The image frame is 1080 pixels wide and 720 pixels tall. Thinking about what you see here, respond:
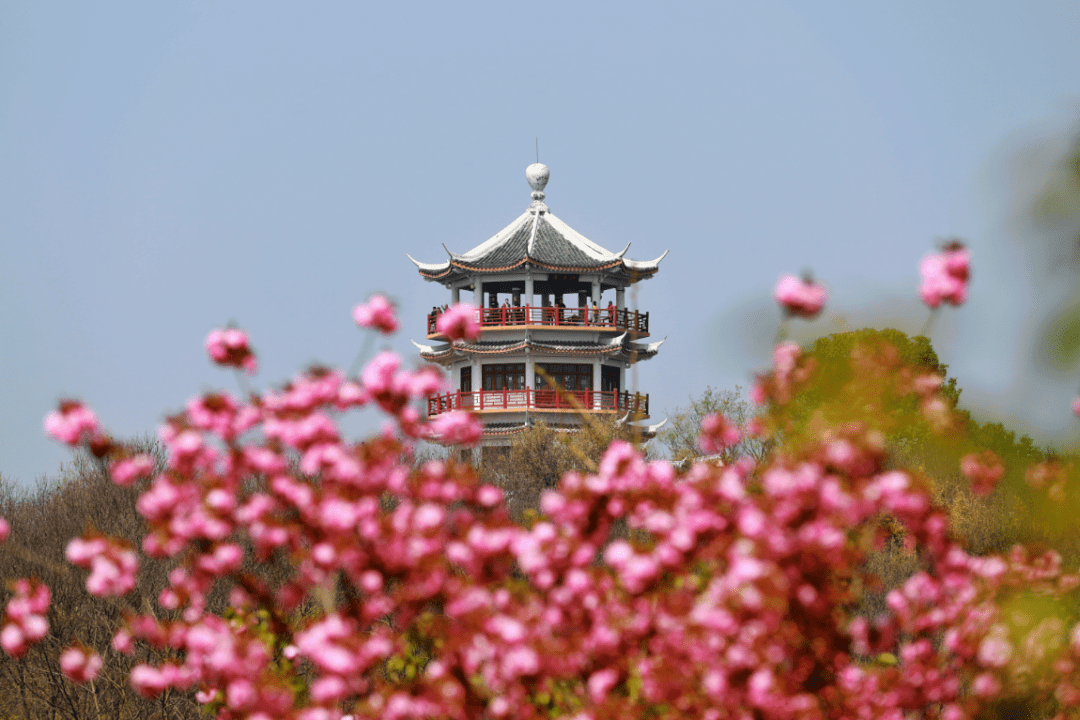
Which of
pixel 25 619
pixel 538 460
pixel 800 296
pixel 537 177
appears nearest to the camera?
pixel 800 296

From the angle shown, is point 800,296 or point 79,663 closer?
point 800,296

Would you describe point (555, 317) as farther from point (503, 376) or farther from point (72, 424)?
point (72, 424)

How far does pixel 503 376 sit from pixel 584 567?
38.7 meters

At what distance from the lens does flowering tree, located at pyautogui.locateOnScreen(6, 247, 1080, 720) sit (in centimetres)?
507

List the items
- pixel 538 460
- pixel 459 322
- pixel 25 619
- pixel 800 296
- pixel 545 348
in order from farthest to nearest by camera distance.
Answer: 1. pixel 545 348
2. pixel 538 460
3. pixel 459 322
4. pixel 25 619
5. pixel 800 296

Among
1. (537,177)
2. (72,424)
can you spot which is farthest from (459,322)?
(537,177)

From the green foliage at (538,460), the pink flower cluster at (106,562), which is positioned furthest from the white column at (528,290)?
the pink flower cluster at (106,562)

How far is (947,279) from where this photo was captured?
5.68m

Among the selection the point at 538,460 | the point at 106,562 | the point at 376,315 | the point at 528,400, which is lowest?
the point at 106,562

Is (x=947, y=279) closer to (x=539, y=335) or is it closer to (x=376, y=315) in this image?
(x=376, y=315)

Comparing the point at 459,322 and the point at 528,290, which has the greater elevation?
the point at 528,290

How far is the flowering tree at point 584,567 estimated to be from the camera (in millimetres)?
5066

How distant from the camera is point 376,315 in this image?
657 centimetres

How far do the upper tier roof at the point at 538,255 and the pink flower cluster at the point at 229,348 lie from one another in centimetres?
3614
